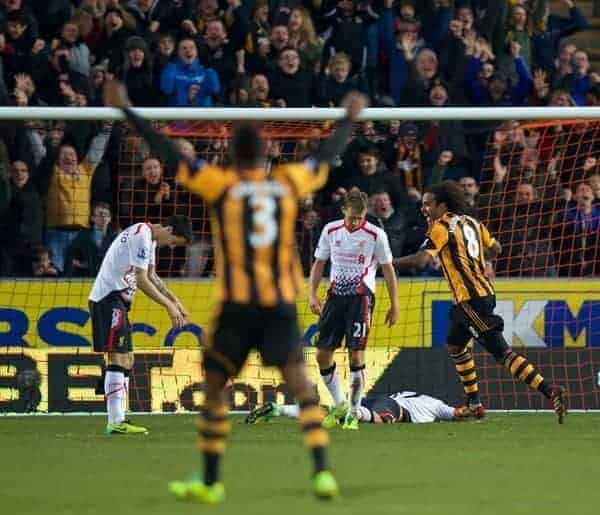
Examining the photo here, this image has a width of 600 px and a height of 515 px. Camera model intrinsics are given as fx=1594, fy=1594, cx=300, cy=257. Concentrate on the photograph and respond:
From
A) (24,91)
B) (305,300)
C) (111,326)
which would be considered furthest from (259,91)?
(111,326)

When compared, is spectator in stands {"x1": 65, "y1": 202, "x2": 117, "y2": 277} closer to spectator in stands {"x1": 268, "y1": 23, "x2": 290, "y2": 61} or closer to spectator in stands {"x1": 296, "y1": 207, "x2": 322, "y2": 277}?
spectator in stands {"x1": 296, "y1": 207, "x2": 322, "y2": 277}

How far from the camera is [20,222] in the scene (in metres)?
16.2

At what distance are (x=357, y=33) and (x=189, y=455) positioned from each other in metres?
8.70

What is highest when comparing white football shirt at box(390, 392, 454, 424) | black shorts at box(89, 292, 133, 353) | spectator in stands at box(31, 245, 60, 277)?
spectator in stands at box(31, 245, 60, 277)

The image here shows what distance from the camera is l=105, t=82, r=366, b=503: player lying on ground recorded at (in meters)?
8.10

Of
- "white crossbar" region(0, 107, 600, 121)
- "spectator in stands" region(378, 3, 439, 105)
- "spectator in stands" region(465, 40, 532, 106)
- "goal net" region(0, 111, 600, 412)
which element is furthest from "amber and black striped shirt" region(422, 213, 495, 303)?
"spectator in stands" region(465, 40, 532, 106)

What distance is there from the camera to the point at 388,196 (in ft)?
54.9

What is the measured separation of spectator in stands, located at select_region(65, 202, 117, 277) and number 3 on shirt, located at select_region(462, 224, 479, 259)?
4.08 m

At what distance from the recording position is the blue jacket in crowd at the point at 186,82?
17578 millimetres

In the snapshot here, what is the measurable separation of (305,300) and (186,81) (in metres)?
3.15

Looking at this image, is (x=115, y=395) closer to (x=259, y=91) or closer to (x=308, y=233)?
(x=308, y=233)

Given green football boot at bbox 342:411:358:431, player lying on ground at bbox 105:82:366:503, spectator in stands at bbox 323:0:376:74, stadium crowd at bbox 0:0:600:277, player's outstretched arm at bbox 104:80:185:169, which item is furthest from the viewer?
spectator in stands at bbox 323:0:376:74

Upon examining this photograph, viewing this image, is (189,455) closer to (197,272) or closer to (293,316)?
(293,316)

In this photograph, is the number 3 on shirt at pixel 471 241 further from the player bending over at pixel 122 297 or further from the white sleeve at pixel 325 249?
the player bending over at pixel 122 297
